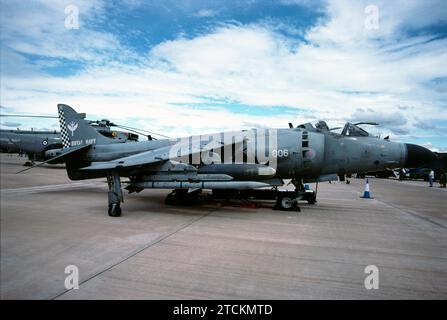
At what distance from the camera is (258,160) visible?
29.4ft

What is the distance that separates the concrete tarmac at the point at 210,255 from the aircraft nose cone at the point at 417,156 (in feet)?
6.23

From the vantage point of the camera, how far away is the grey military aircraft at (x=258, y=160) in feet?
26.8

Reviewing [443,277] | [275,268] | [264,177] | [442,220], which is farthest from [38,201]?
[442,220]

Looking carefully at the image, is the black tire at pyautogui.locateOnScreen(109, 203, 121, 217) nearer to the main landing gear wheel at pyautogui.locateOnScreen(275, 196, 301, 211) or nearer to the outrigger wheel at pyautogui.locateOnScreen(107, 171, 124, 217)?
the outrigger wheel at pyautogui.locateOnScreen(107, 171, 124, 217)

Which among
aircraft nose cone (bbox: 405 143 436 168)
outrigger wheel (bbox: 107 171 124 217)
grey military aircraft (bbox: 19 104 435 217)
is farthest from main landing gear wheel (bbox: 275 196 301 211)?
outrigger wheel (bbox: 107 171 124 217)

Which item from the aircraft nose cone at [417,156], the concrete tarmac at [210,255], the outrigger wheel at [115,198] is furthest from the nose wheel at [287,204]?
the outrigger wheel at [115,198]

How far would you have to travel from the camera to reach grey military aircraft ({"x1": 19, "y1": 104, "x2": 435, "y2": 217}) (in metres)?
8.16

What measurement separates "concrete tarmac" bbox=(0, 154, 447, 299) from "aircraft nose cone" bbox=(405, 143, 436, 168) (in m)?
1.90

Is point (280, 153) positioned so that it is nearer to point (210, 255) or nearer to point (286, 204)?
point (286, 204)

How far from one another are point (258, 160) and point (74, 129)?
676cm

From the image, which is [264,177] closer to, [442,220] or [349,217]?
[349,217]

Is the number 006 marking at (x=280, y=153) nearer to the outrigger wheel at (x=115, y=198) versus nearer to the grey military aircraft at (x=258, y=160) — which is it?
the grey military aircraft at (x=258, y=160)

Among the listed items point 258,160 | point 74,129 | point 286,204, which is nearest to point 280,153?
point 258,160
